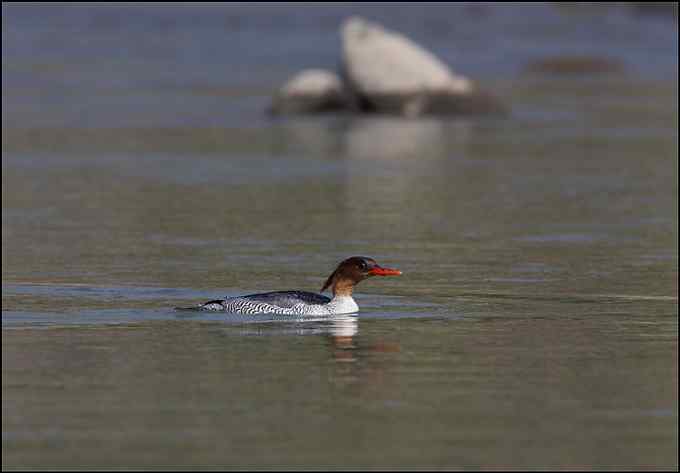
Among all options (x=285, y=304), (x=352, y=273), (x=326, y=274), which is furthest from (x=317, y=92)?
(x=285, y=304)

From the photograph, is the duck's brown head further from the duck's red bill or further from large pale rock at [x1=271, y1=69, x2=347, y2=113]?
large pale rock at [x1=271, y1=69, x2=347, y2=113]

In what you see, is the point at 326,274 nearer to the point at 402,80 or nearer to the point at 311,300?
the point at 311,300

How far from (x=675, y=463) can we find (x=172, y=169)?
22990mm

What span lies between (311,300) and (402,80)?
29.6 meters

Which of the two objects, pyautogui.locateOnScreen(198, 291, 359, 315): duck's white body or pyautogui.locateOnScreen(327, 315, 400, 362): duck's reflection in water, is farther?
pyautogui.locateOnScreen(198, 291, 359, 315): duck's white body

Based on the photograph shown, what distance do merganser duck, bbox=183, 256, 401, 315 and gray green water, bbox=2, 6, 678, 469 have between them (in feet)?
0.51

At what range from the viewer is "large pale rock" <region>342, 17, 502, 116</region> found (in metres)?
46.7

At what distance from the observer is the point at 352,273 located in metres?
17.9

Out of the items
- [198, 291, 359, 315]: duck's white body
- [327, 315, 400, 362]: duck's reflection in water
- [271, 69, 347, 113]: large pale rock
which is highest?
[271, 69, 347, 113]: large pale rock

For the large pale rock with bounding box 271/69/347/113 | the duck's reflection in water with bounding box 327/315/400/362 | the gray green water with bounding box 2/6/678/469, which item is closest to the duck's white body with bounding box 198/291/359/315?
the gray green water with bounding box 2/6/678/469

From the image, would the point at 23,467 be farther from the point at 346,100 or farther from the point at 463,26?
the point at 463,26

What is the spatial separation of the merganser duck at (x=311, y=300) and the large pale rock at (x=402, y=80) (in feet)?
94.4

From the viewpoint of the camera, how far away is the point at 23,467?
11.5m

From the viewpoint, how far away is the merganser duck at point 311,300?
1770cm
